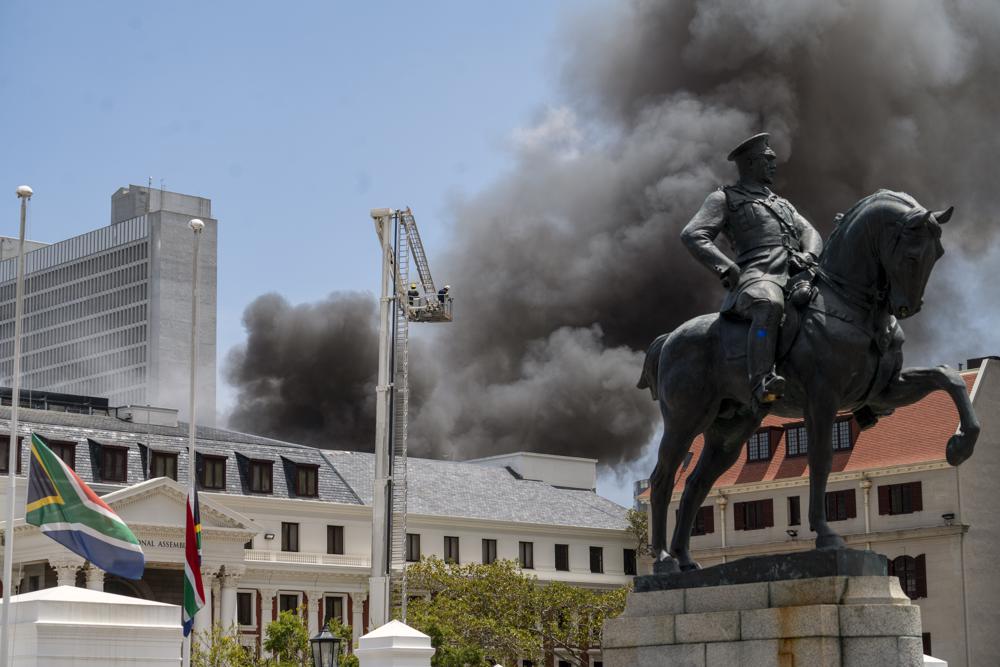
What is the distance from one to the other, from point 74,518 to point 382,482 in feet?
127

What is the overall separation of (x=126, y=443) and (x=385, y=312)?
1723 centimetres

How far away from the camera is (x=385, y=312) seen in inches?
2798

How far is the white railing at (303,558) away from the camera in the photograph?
81.6 metres

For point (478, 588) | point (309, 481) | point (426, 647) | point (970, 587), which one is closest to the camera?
point (426, 647)

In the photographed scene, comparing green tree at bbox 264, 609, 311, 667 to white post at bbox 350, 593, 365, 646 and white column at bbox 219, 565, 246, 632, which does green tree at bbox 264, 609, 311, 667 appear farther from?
white post at bbox 350, 593, 365, 646

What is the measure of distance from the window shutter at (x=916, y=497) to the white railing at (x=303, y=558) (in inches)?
1094

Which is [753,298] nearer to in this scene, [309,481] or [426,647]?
[426,647]

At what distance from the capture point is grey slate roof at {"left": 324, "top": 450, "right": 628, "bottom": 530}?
91.1 m

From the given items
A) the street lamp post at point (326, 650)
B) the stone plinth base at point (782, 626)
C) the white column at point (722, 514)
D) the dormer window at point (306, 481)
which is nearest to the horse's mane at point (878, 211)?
the stone plinth base at point (782, 626)

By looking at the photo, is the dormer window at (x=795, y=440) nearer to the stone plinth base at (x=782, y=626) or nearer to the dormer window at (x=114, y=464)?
the dormer window at (x=114, y=464)

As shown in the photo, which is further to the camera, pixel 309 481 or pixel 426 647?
pixel 309 481

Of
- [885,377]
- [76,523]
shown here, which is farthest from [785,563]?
[76,523]

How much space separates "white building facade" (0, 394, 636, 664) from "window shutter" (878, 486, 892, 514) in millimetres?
22276

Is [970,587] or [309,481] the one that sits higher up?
[309,481]
